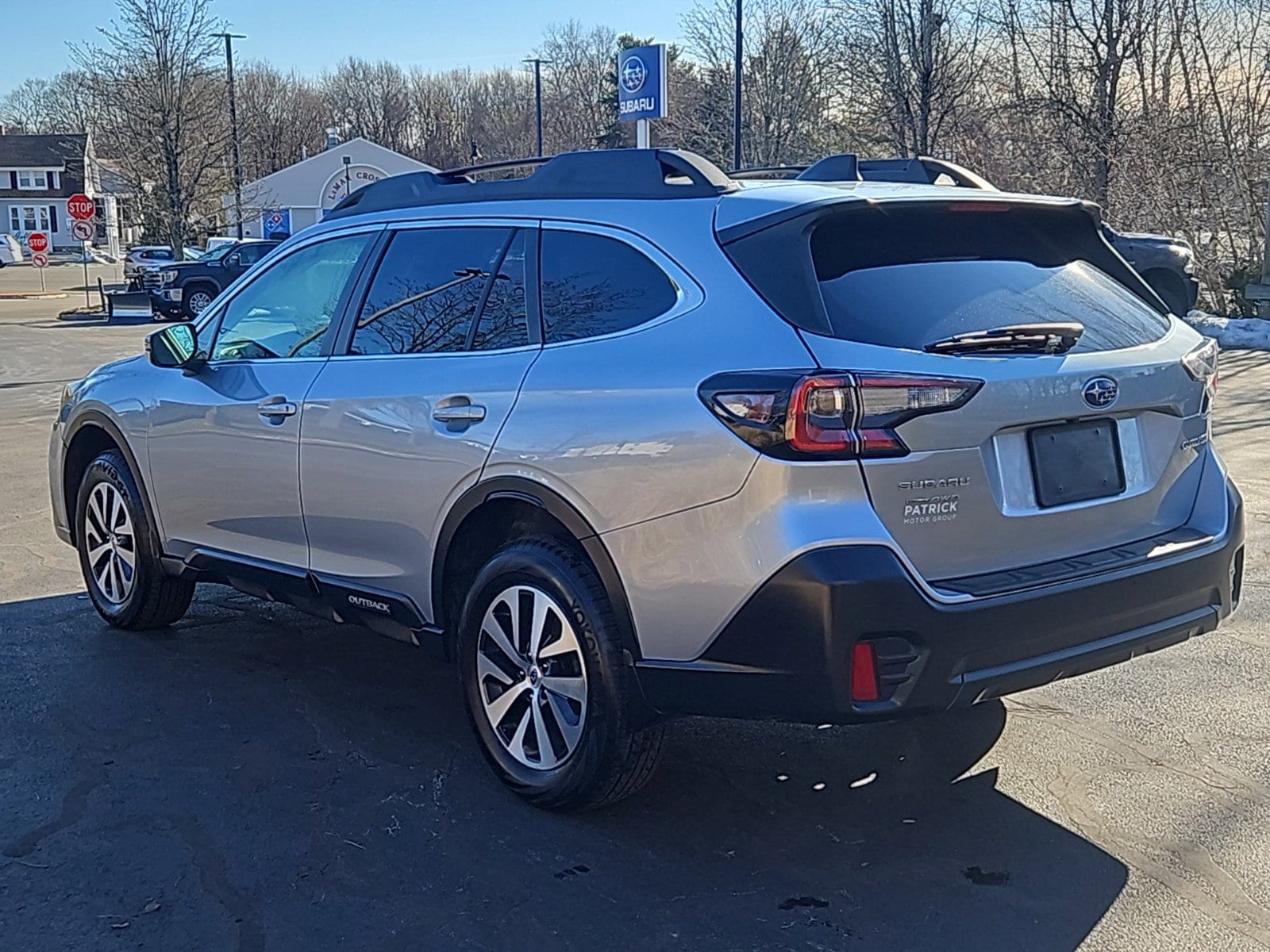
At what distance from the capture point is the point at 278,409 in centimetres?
467

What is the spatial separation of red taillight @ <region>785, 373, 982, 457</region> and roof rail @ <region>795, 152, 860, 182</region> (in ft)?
4.05

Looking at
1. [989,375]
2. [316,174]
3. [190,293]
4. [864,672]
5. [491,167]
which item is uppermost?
[316,174]

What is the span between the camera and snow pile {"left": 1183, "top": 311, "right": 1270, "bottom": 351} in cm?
1708

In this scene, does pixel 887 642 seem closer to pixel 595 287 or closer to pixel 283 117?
pixel 595 287

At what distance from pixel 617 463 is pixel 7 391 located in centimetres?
1346

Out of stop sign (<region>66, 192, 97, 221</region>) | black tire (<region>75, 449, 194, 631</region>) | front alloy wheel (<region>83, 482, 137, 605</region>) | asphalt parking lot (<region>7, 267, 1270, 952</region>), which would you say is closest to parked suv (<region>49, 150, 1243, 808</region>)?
asphalt parking lot (<region>7, 267, 1270, 952</region>)

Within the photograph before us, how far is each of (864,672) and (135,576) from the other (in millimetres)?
3645

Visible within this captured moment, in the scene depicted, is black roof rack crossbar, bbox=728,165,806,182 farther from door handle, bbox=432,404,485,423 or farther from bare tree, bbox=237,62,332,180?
bare tree, bbox=237,62,332,180

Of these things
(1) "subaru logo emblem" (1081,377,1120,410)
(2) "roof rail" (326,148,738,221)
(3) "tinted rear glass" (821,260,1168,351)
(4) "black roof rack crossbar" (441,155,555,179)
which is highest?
(4) "black roof rack crossbar" (441,155,555,179)

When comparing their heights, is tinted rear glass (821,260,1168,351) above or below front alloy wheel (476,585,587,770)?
above

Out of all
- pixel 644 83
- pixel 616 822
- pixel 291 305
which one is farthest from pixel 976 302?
pixel 644 83

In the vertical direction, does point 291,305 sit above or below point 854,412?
above

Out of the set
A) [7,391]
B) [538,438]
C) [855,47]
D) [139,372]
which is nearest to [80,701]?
[139,372]

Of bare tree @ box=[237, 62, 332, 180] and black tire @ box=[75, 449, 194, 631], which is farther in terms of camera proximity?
bare tree @ box=[237, 62, 332, 180]
